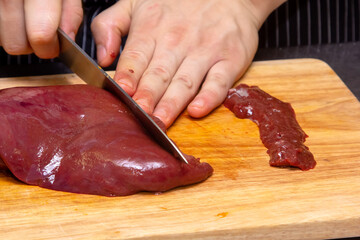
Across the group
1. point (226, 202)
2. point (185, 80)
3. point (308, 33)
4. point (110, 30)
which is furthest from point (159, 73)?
point (308, 33)

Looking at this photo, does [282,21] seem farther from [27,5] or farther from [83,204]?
[83,204]

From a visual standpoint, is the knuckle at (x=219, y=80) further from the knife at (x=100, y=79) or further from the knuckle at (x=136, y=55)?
the knife at (x=100, y=79)

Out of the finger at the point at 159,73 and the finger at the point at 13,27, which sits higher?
the finger at the point at 13,27

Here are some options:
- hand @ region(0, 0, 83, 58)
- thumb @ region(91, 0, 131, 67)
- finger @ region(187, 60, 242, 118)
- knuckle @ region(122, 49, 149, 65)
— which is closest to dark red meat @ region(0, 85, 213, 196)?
hand @ region(0, 0, 83, 58)

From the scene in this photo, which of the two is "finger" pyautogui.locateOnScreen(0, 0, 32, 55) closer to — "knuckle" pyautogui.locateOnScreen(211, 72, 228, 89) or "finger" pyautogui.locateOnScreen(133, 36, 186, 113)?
"finger" pyautogui.locateOnScreen(133, 36, 186, 113)

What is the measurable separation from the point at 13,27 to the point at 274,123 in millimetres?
1344

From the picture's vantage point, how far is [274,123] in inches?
Answer: 96.6

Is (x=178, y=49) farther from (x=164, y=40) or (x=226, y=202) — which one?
(x=226, y=202)

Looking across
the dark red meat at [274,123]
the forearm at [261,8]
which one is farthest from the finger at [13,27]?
the forearm at [261,8]

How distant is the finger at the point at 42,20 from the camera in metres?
2.30

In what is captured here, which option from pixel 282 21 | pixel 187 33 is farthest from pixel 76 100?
pixel 282 21

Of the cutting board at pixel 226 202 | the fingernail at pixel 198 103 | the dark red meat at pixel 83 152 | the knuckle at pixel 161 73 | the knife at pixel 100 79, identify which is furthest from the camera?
the knuckle at pixel 161 73

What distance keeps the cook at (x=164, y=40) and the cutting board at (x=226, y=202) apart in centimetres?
21

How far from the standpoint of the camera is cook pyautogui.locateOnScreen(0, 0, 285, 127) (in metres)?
2.39
